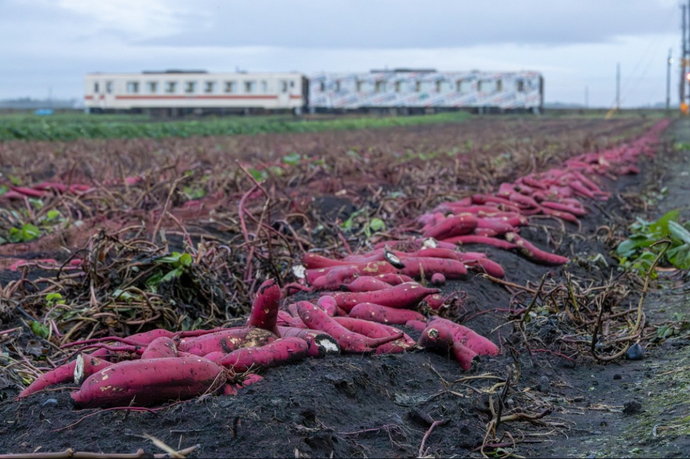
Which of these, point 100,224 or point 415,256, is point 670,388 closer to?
point 415,256

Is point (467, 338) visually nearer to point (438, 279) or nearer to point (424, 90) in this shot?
point (438, 279)

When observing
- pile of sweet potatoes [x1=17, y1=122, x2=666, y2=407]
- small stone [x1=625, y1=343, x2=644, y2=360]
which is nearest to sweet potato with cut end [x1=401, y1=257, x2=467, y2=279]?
pile of sweet potatoes [x1=17, y1=122, x2=666, y2=407]

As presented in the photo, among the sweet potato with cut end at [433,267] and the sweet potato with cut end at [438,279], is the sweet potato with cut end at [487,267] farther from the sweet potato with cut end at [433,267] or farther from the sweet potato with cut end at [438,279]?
the sweet potato with cut end at [438,279]

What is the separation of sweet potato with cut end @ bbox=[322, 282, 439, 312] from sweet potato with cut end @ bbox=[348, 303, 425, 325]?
0.04 m

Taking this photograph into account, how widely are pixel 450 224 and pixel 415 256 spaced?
0.96 meters

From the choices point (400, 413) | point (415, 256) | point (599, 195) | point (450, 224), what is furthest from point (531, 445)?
point (599, 195)

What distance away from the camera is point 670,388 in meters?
3.63

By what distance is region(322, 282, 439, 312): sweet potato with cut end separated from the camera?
4270 millimetres

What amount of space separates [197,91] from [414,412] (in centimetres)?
5154

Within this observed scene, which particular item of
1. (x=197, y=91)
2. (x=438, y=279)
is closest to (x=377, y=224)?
(x=438, y=279)

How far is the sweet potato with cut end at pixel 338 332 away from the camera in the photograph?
11.9ft

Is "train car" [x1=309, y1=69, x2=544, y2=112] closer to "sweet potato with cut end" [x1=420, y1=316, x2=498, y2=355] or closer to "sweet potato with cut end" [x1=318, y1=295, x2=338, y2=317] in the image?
"sweet potato with cut end" [x1=318, y1=295, x2=338, y2=317]

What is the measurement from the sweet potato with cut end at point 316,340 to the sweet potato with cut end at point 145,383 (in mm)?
618

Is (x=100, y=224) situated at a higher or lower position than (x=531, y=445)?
higher
